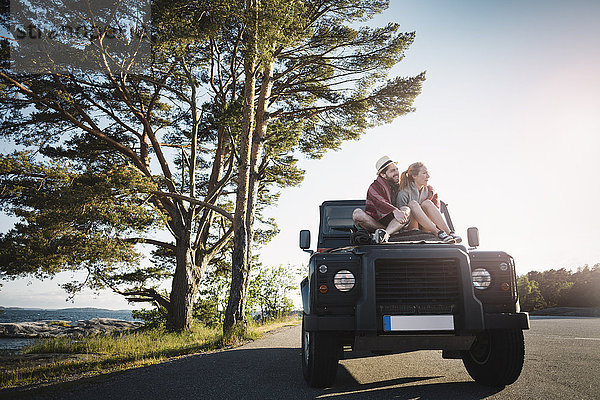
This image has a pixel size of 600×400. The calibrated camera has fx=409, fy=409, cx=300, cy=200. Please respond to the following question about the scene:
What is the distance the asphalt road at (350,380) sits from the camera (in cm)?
393

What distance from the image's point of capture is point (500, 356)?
3.95 meters

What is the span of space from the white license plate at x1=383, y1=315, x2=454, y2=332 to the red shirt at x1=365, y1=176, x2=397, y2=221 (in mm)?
1244

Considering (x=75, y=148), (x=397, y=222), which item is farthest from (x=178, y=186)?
(x=397, y=222)

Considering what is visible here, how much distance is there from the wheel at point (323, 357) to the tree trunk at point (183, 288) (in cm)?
1166

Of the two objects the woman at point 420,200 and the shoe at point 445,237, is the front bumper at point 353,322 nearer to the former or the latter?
the shoe at point 445,237

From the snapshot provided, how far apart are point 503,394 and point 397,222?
188 centimetres

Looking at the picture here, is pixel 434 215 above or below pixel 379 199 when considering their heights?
below

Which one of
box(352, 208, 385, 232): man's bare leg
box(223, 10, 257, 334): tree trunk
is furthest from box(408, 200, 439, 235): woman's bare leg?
box(223, 10, 257, 334): tree trunk

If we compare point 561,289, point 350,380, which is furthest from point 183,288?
point 561,289

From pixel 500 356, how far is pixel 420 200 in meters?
1.78

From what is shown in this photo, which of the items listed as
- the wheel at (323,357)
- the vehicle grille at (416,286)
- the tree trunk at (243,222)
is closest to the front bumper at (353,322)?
the vehicle grille at (416,286)

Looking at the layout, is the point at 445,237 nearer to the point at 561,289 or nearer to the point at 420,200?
the point at 420,200

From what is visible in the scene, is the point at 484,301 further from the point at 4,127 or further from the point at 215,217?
the point at 4,127

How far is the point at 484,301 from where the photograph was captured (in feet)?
12.3
